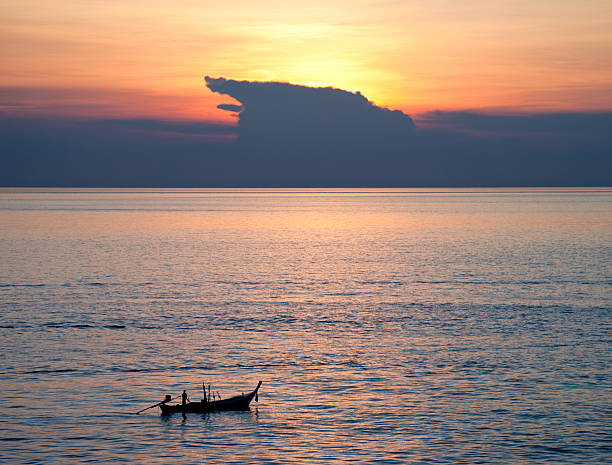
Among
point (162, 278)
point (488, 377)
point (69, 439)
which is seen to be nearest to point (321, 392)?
point (488, 377)

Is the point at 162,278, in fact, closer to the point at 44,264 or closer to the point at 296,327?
the point at 44,264

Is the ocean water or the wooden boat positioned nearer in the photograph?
the ocean water

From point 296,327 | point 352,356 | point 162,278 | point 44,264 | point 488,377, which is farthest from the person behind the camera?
point 44,264

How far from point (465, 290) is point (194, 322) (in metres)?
37.8

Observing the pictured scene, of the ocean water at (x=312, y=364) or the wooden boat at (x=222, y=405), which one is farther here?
the wooden boat at (x=222, y=405)

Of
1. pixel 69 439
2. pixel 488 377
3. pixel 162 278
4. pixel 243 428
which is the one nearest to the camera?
pixel 69 439

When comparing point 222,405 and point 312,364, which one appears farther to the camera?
point 312,364

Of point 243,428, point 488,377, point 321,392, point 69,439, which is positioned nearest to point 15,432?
point 69,439

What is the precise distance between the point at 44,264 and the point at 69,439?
3325 inches

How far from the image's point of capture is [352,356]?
5528 cm

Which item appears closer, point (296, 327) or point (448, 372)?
point (448, 372)

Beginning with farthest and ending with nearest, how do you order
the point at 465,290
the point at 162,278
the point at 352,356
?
the point at 162,278, the point at 465,290, the point at 352,356

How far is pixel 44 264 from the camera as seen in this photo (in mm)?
116688

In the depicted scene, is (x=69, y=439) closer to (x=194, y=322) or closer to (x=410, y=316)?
(x=194, y=322)
